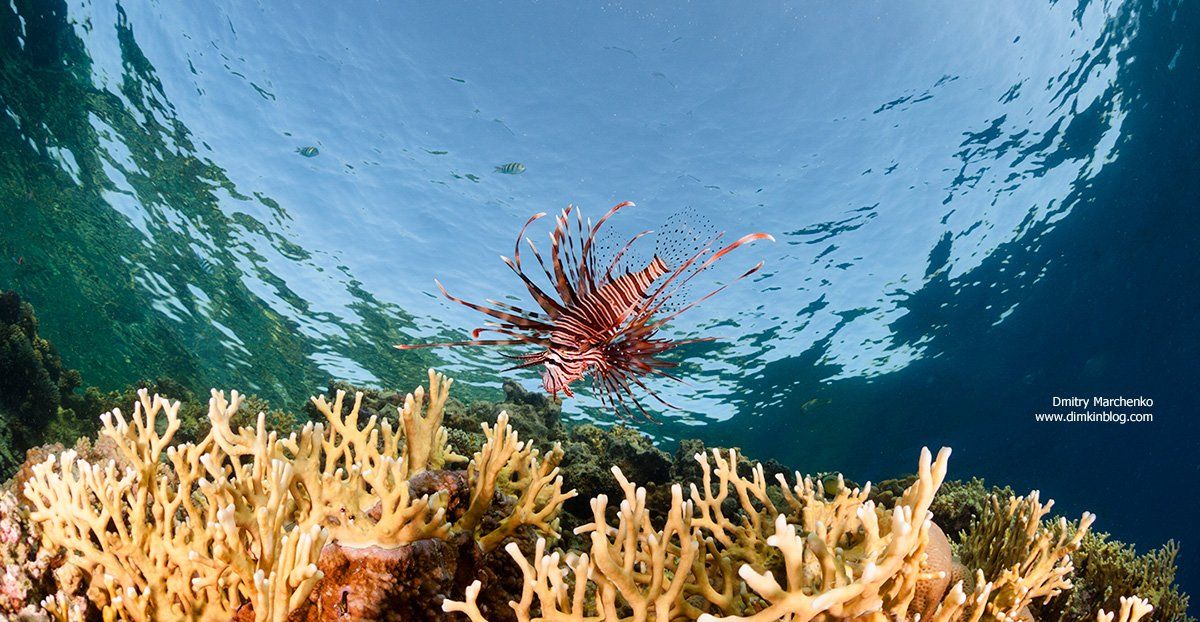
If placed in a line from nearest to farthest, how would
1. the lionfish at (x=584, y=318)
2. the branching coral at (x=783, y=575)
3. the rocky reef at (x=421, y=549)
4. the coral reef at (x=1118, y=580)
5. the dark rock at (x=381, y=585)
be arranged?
1. the branching coral at (x=783, y=575)
2. the rocky reef at (x=421, y=549)
3. the dark rock at (x=381, y=585)
4. the lionfish at (x=584, y=318)
5. the coral reef at (x=1118, y=580)

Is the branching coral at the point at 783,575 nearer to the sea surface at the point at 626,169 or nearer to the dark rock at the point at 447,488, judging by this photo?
the dark rock at the point at 447,488

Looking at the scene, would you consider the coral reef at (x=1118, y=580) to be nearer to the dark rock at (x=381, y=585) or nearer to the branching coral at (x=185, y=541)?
the dark rock at (x=381, y=585)

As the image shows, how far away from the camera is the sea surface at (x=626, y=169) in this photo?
11.4 metres

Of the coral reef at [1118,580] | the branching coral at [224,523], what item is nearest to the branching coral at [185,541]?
the branching coral at [224,523]

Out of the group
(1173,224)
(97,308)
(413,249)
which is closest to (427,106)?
(413,249)

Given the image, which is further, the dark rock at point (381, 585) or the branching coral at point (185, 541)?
the dark rock at point (381, 585)

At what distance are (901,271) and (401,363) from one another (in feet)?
61.3

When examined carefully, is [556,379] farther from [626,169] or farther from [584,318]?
[626,169]

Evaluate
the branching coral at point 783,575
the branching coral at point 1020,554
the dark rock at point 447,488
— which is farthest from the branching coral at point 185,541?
the branching coral at point 1020,554

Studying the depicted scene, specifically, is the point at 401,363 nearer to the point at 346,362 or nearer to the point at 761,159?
the point at 346,362

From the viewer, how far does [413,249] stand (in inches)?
611

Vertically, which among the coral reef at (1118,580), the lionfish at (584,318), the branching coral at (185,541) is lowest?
the coral reef at (1118,580)

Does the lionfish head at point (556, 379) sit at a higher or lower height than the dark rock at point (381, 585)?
higher

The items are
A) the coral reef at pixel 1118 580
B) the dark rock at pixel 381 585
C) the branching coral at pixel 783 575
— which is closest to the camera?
the branching coral at pixel 783 575
